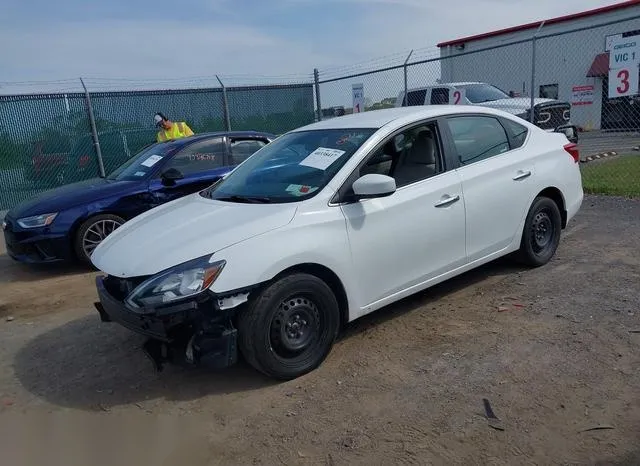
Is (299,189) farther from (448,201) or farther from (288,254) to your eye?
(448,201)

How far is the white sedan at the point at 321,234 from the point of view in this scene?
10.9 ft

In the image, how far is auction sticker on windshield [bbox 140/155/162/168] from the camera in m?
7.12

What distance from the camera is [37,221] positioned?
6.38 meters

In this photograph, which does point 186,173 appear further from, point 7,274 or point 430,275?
point 430,275

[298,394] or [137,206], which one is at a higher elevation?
[137,206]

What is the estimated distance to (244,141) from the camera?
25.4 feet

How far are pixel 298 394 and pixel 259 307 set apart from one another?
629 mm

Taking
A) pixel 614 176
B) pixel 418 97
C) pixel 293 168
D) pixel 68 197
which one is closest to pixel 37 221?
pixel 68 197

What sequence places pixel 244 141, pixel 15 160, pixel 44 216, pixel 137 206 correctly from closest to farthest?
pixel 44 216, pixel 137 206, pixel 244 141, pixel 15 160

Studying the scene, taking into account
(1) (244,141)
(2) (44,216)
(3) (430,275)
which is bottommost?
(3) (430,275)

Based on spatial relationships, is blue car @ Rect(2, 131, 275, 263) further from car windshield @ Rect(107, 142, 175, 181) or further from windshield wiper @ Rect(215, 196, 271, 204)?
windshield wiper @ Rect(215, 196, 271, 204)

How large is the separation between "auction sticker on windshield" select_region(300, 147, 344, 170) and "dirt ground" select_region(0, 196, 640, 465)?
1336 millimetres

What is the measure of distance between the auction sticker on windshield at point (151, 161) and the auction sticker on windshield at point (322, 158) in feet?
11.5

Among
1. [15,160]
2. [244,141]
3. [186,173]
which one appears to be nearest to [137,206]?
[186,173]
